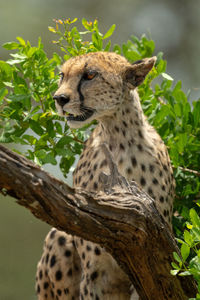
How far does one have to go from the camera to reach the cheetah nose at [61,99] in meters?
3.11

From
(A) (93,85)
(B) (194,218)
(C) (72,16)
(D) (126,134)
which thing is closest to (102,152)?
(D) (126,134)

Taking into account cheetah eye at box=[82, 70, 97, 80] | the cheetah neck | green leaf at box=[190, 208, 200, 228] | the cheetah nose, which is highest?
cheetah eye at box=[82, 70, 97, 80]

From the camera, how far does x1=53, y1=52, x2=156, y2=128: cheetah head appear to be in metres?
3.18

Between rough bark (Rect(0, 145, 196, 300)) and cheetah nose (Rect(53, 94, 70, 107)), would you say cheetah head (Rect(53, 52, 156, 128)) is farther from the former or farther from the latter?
rough bark (Rect(0, 145, 196, 300))

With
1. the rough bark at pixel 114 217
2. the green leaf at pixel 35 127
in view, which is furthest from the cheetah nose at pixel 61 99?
the rough bark at pixel 114 217

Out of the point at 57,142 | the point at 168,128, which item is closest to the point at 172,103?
the point at 168,128

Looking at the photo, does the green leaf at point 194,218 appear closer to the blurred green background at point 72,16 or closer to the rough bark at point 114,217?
the rough bark at point 114,217

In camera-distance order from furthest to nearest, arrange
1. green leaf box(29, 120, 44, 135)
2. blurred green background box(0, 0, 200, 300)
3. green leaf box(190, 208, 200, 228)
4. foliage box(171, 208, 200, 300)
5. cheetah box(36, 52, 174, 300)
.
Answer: blurred green background box(0, 0, 200, 300) < green leaf box(29, 120, 44, 135) < cheetah box(36, 52, 174, 300) < green leaf box(190, 208, 200, 228) < foliage box(171, 208, 200, 300)

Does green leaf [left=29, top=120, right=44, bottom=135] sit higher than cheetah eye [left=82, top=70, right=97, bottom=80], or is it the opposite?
cheetah eye [left=82, top=70, right=97, bottom=80]

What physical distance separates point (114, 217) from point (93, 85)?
2.89 ft

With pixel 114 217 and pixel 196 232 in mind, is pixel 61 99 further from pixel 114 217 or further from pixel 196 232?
pixel 196 232

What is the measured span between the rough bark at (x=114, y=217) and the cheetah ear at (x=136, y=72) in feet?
2.52

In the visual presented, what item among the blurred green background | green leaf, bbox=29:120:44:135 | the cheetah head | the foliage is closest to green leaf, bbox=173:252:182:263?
the foliage

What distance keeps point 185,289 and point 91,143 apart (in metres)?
0.95
